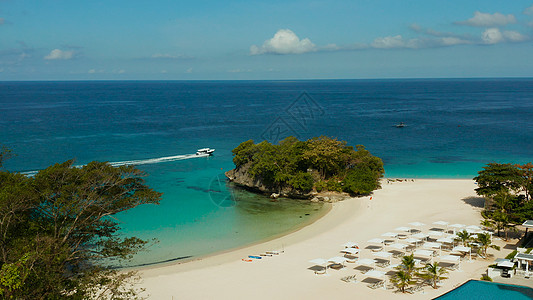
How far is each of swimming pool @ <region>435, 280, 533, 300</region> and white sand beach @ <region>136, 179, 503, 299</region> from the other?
0.61m

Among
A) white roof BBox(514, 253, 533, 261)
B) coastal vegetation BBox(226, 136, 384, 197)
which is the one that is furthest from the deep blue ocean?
white roof BBox(514, 253, 533, 261)

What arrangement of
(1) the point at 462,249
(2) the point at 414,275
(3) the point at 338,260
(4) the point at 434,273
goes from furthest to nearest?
(1) the point at 462,249
(3) the point at 338,260
(2) the point at 414,275
(4) the point at 434,273

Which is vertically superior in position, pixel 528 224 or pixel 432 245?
pixel 528 224

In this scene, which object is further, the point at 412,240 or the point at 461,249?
the point at 412,240

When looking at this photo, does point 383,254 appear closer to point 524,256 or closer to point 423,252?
point 423,252

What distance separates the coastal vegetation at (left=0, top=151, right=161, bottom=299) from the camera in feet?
53.3

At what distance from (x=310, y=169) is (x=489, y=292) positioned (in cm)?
2950

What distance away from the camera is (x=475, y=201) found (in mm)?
45438

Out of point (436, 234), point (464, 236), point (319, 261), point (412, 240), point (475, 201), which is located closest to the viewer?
point (319, 261)

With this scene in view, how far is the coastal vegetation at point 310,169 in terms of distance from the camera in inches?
1955

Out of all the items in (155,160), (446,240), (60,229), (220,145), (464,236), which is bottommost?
(446,240)

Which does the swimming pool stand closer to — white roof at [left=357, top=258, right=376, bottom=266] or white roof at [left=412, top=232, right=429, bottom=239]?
white roof at [left=357, top=258, right=376, bottom=266]

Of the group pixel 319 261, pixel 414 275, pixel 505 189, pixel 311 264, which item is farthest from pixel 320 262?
pixel 505 189

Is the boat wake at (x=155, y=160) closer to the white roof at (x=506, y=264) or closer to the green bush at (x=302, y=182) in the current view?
the green bush at (x=302, y=182)
